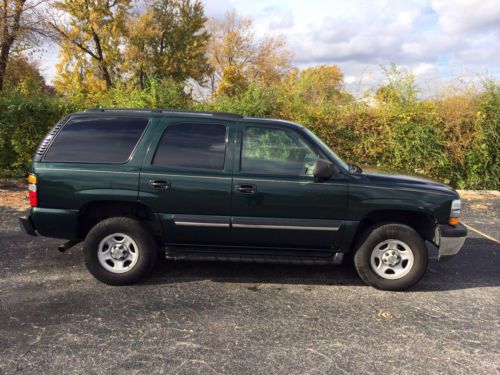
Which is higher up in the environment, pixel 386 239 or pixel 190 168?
pixel 190 168

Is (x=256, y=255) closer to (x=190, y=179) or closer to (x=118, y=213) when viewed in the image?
(x=190, y=179)

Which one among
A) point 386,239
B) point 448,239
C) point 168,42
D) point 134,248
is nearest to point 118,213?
point 134,248

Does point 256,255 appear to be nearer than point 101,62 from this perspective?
Yes

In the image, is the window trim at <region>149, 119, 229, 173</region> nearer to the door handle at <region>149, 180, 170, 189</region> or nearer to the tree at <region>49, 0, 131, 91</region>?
the door handle at <region>149, 180, 170, 189</region>

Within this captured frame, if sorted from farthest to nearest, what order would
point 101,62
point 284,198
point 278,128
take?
point 101,62 → point 278,128 → point 284,198

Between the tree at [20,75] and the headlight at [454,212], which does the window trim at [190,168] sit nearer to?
the headlight at [454,212]

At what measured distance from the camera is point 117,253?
446 cm

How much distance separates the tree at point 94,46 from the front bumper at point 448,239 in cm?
2862

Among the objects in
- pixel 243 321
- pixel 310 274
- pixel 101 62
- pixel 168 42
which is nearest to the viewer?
pixel 243 321

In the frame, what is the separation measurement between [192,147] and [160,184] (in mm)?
521

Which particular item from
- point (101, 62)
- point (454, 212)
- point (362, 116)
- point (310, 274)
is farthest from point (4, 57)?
point (101, 62)

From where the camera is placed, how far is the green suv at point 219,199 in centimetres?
434

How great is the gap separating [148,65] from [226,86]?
728cm

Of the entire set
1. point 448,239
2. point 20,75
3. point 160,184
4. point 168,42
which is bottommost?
point 448,239
